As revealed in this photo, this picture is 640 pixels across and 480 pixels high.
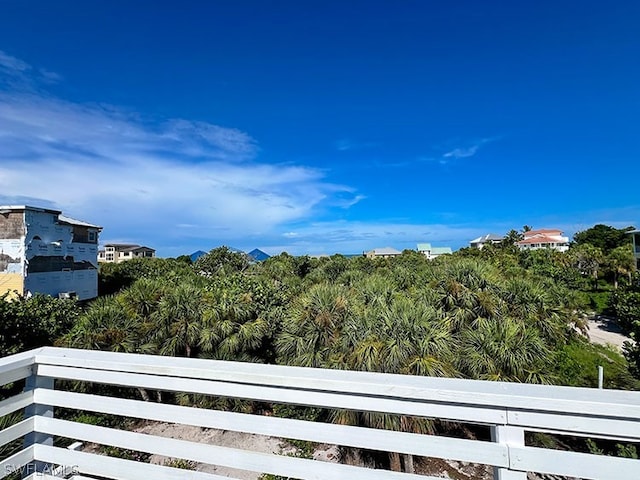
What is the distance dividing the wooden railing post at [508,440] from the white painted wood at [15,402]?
165 centimetres

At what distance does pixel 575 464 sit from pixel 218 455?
40.4 inches

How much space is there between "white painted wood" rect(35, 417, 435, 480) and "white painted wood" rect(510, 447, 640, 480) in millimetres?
254

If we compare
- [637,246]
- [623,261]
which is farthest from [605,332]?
[637,246]

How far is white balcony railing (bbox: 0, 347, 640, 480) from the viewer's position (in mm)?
841

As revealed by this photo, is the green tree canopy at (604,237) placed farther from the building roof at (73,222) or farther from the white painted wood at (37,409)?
the white painted wood at (37,409)

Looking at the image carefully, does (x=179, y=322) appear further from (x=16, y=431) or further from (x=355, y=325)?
(x=16, y=431)

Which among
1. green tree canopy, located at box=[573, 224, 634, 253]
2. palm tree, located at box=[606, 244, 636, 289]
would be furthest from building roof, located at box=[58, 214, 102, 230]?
green tree canopy, located at box=[573, 224, 634, 253]

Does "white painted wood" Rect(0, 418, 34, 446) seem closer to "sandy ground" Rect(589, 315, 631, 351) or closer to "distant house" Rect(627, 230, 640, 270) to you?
"sandy ground" Rect(589, 315, 631, 351)

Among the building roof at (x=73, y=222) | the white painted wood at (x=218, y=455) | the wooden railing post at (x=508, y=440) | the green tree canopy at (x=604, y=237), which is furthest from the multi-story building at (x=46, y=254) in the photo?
the green tree canopy at (x=604, y=237)

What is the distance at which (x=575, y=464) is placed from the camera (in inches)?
33.2

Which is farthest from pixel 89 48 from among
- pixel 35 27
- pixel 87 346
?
pixel 87 346

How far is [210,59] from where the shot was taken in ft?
37.3

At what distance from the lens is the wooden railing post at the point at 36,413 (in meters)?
1.35

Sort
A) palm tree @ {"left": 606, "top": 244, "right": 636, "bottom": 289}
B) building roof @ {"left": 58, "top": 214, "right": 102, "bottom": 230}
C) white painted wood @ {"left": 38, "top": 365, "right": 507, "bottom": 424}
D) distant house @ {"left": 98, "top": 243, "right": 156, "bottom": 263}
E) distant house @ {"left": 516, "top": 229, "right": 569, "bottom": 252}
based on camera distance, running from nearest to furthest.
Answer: white painted wood @ {"left": 38, "top": 365, "right": 507, "bottom": 424}
building roof @ {"left": 58, "top": 214, "right": 102, "bottom": 230}
palm tree @ {"left": 606, "top": 244, "right": 636, "bottom": 289}
distant house @ {"left": 98, "top": 243, "right": 156, "bottom": 263}
distant house @ {"left": 516, "top": 229, "right": 569, "bottom": 252}
